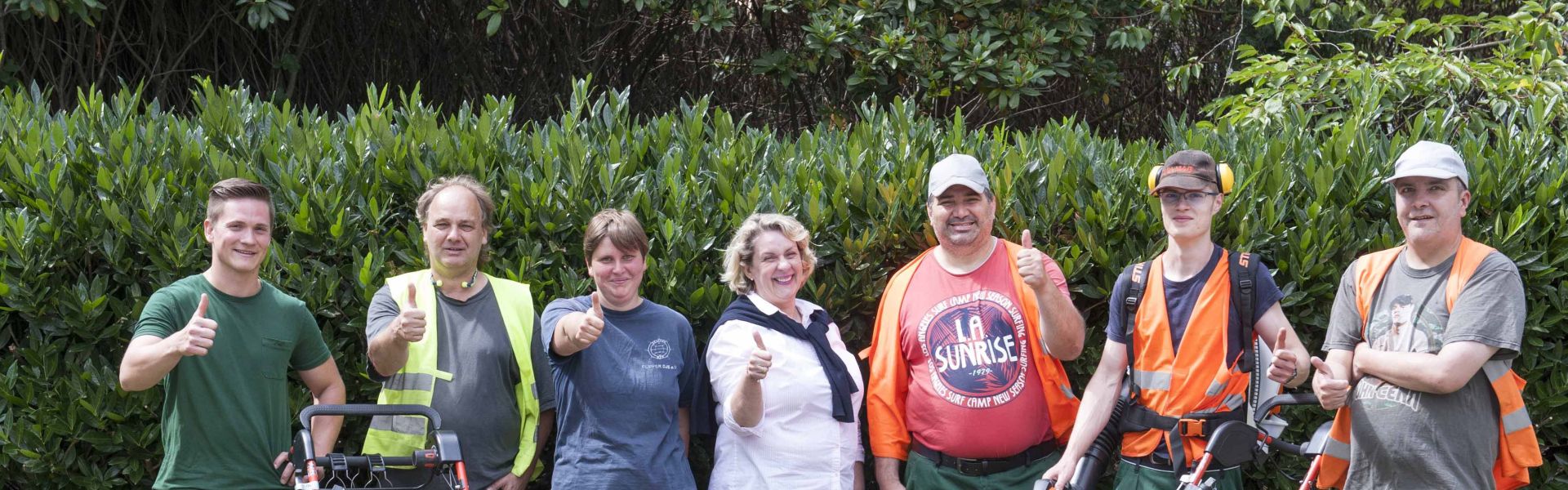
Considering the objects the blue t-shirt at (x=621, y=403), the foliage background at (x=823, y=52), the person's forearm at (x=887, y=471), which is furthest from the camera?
the foliage background at (x=823, y=52)

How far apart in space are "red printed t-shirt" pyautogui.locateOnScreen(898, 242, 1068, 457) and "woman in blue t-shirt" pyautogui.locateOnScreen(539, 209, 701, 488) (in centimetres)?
78

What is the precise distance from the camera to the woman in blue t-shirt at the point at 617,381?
4.05 m

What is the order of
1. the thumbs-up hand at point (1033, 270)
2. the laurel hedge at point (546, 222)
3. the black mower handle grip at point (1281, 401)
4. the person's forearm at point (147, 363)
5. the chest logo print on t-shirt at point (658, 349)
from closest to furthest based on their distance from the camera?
the person's forearm at point (147, 363) → the black mower handle grip at point (1281, 401) → the thumbs-up hand at point (1033, 270) → the chest logo print on t-shirt at point (658, 349) → the laurel hedge at point (546, 222)

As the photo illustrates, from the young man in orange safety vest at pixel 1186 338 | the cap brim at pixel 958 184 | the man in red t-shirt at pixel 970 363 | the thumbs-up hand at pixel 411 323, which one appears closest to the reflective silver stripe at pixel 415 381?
the thumbs-up hand at pixel 411 323

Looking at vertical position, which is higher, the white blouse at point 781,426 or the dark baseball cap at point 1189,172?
the dark baseball cap at point 1189,172

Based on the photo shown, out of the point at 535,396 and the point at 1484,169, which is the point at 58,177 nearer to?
the point at 535,396

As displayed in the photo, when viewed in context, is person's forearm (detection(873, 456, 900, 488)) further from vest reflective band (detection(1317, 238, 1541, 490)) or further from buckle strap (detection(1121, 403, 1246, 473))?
vest reflective band (detection(1317, 238, 1541, 490))

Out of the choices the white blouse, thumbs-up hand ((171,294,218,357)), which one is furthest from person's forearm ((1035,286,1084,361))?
thumbs-up hand ((171,294,218,357))

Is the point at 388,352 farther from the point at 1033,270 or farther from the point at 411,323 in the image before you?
the point at 1033,270

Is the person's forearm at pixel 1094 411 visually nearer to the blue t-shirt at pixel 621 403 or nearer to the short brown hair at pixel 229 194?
the blue t-shirt at pixel 621 403

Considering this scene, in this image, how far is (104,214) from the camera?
465 cm

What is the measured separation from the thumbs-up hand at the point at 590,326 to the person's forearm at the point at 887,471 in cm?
110

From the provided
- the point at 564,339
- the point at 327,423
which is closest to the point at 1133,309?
the point at 564,339

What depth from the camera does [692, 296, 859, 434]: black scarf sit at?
420cm
